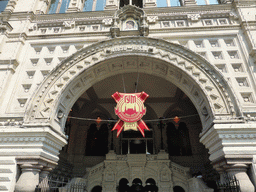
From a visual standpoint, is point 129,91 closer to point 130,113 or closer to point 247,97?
point 130,113

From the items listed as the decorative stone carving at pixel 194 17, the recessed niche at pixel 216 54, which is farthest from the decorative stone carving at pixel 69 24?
the recessed niche at pixel 216 54

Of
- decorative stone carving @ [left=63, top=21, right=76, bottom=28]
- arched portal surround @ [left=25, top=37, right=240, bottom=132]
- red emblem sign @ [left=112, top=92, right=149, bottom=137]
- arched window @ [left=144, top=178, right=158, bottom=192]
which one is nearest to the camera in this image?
arched portal surround @ [left=25, top=37, right=240, bottom=132]

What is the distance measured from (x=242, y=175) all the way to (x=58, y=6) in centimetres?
1565

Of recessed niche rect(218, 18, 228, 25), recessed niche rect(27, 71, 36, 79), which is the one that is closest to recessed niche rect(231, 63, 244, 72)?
recessed niche rect(218, 18, 228, 25)

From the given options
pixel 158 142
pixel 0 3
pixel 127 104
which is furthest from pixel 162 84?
pixel 0 3

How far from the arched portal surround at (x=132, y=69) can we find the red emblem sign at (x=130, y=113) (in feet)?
7.16

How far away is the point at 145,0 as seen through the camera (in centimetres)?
1200

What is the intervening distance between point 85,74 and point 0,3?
35.6ft

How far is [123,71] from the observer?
10.3 metres

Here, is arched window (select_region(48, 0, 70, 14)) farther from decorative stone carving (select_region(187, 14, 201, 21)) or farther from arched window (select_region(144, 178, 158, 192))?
arched window (select_region(144, 178, 158, 192))

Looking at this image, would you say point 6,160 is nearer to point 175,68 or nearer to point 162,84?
point 175,68

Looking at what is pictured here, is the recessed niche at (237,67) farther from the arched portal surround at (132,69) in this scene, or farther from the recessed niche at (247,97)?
the recessed niche at (247,97)

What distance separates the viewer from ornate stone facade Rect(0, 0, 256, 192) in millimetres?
7043

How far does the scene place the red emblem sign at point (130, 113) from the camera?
8.19 meters
